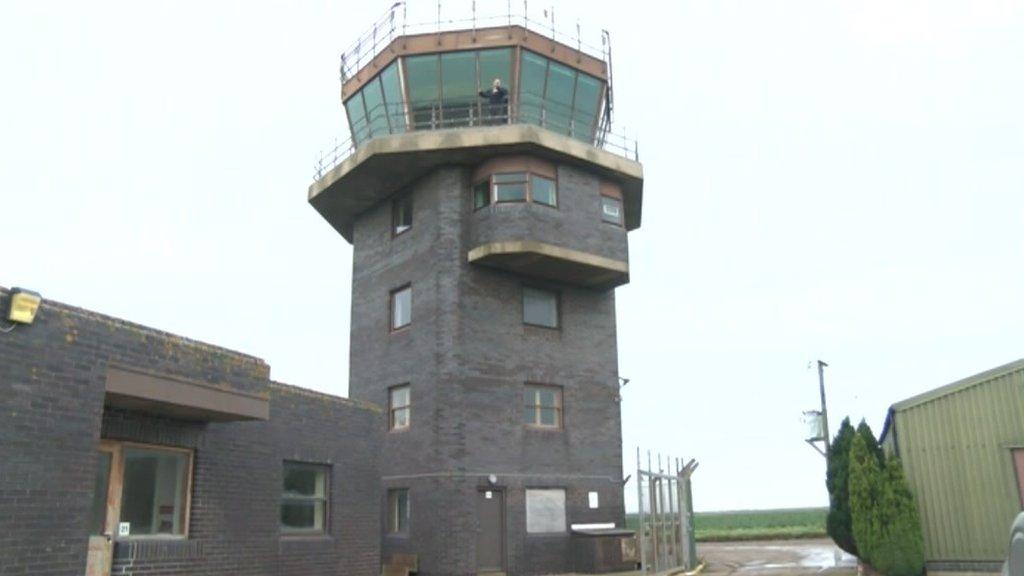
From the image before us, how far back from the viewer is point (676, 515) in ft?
81.3

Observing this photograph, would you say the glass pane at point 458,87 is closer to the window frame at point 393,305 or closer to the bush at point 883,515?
the window frame at point 393,305

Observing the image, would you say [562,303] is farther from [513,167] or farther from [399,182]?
[399,182]

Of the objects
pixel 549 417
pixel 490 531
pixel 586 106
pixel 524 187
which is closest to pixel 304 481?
pixel 490 531

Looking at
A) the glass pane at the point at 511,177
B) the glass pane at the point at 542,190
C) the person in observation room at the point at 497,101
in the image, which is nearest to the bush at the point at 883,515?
the glass pane at the point at 542,190

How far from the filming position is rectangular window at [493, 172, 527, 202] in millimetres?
25703

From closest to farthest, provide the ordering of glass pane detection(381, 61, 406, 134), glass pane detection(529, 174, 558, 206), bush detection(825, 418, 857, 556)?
bush detection(825, 418, 857, 556) → glass pane detection(529, 174, 558, 206) → glass pane detection(381, 61, 406, 134)

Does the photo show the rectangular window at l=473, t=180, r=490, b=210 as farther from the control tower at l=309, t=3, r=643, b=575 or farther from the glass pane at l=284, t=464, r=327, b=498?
the glass pane at l=284, t=464, r=327, b=498

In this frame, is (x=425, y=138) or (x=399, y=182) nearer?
(x=425, y=138)

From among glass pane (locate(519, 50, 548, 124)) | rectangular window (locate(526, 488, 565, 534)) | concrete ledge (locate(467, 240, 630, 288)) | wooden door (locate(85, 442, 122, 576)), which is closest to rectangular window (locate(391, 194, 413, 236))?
concrete ledge (locate(467, 240, 630, 288))

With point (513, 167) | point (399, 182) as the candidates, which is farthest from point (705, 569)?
point (399, 182)

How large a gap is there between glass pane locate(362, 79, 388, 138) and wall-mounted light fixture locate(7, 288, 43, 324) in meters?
18.4

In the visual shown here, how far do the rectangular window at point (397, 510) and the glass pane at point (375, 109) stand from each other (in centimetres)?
1139

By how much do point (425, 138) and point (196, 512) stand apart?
14444 millimetres

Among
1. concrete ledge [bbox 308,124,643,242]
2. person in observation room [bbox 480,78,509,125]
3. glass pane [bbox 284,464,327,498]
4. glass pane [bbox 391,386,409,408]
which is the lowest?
glass pane [bbox 284,464,327,498]
